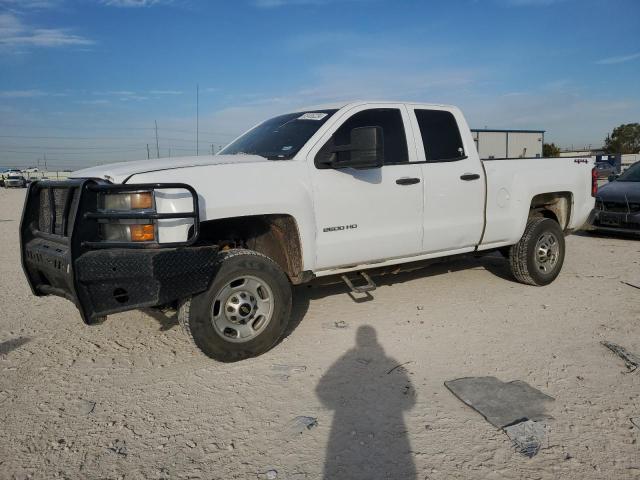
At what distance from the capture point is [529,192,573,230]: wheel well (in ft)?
20.1

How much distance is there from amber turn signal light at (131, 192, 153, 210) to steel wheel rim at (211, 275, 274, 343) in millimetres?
821

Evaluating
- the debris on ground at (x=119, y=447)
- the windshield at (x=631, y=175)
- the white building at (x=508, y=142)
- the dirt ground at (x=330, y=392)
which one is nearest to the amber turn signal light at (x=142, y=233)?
the dirt ground at (x=330, y=392)

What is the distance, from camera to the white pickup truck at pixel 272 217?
10.8ft

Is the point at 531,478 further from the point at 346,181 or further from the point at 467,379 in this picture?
the point at 346,181

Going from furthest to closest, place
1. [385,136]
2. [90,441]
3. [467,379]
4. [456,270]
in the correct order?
[456,270] → [385,136] → [467,379] → [90,441]

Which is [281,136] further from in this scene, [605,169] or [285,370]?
[605,169]

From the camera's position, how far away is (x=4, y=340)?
441 cm

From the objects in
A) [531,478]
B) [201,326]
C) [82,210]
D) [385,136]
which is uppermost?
[385,136]

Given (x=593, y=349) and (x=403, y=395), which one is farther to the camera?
Answer: (x=593, y=349)

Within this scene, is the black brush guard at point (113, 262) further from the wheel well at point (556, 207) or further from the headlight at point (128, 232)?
the wheel well at point (556, 207)

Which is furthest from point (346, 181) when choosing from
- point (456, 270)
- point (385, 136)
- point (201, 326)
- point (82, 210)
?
point (456, 270)

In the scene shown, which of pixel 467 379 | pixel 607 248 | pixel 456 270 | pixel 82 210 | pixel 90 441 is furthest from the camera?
pixel 607 248

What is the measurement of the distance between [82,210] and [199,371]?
1458 mm

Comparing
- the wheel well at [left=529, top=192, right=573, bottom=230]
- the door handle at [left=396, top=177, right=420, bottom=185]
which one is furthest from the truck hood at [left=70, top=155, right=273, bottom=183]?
the wheel well at [left=529, top=192, right=573, bottom=230]
